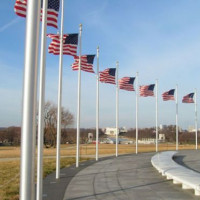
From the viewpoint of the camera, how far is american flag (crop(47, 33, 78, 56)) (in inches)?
548

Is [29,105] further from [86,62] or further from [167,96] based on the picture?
[167,96]

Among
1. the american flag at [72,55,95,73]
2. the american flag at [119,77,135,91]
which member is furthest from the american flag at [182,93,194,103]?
the american flag at [72,55,95,73]

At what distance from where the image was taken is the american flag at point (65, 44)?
548 inches

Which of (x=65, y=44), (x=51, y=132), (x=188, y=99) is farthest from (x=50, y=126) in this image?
(x=65, y=44)

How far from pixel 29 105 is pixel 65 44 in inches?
373

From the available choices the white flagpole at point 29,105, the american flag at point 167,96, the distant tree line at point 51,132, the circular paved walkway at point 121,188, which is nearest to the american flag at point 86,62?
the circular paved walkway at point 121,188

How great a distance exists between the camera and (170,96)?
30.9m

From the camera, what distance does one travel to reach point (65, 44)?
1428 centimetres

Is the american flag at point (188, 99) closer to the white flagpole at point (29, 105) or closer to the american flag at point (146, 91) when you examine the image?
the american flag at point (146, 91)

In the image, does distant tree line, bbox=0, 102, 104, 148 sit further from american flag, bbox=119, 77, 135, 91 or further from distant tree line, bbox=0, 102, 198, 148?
american flag, bbox=119, 77, 135, 91

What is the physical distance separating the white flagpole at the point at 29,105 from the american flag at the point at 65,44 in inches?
336

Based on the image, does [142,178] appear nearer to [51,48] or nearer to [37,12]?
[51,48]

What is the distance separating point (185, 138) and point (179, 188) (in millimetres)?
79046

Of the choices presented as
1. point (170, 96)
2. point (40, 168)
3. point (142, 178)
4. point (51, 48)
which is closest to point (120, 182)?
point (142, 178)
